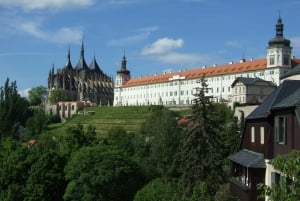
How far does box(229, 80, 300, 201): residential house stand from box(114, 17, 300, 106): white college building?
217ft

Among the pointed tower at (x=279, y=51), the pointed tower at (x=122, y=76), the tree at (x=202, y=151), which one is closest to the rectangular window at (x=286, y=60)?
the pointed tower at (x=279, y=51)

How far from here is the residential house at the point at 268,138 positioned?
15.0 metres

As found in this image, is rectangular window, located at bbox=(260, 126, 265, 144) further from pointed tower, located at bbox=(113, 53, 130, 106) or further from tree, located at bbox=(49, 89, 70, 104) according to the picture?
pointed tower, located at bbox=(113, 53, 130, 106)

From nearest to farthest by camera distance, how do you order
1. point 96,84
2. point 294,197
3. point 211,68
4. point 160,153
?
1. point 294,197
2. point 160,153
3. point 211,68
4. point 96,84

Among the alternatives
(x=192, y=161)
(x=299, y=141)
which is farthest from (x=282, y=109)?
(x=192, y=161)

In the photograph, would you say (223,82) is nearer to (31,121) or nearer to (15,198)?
(31,121)

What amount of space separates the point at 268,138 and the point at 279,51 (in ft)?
322

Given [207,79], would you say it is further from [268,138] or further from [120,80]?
[268,138]

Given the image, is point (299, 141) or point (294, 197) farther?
point (299, 141)

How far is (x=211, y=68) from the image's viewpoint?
13575 cm

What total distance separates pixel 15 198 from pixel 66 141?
8122 mm

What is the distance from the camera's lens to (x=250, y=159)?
19344mm

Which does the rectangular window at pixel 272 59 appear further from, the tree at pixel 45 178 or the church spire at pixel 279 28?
the tree at pixel 45 178

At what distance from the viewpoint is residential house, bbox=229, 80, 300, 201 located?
15.0 meters
